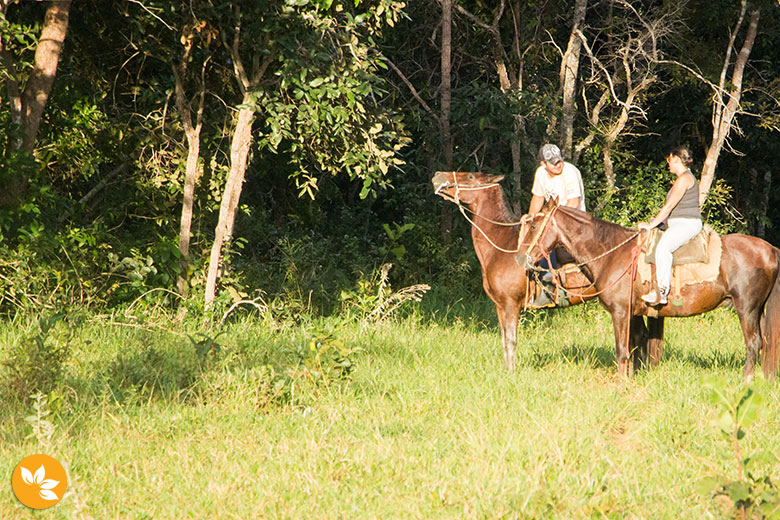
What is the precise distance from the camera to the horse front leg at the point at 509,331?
819cm

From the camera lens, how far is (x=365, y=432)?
230 inches

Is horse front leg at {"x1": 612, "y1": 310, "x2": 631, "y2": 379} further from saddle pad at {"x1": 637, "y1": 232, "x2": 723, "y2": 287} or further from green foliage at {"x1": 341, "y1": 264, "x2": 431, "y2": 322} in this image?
green foliage at {"x1": 341, "y1": 264, "x2": 431, "y2": 322}

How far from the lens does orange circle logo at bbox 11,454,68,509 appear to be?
4.71 m

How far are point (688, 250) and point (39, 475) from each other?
18.0 ft

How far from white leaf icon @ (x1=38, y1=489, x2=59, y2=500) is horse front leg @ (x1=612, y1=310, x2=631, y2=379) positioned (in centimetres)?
480

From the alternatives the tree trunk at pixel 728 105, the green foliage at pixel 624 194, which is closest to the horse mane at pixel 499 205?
the green foliage at pixel 624 194

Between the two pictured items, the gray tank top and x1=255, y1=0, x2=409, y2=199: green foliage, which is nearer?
the gray tank top

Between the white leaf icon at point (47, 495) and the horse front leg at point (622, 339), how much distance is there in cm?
480

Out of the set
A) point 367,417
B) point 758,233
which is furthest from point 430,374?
point 758,233

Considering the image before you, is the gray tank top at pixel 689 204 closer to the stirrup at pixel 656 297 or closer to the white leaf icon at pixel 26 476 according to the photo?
the stirrup at pixel 656 297

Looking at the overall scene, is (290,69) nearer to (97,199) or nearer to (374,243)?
(97,199)

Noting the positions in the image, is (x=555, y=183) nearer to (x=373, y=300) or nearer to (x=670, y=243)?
(x=670, y=243)

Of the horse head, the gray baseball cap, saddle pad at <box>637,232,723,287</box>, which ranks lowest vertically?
saddle pad at <box>637,232,723,287</box>

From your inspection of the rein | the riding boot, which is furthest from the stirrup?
the riding boot
